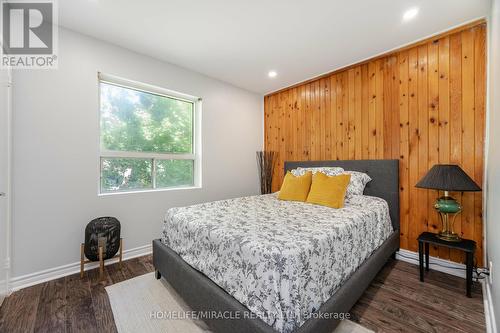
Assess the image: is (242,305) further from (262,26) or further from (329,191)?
(262,26)

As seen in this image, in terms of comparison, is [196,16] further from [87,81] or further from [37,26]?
[37,26]

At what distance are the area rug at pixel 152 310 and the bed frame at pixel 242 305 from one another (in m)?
0.12

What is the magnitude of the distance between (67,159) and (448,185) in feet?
12.2

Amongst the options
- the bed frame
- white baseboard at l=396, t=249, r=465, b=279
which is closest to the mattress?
the bed frame

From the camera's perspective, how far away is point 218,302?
130cm

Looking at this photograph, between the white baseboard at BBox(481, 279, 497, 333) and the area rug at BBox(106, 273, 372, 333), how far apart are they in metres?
0.80

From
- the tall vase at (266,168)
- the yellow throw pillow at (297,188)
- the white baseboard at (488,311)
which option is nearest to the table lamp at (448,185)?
the white baseboard at (488,311)

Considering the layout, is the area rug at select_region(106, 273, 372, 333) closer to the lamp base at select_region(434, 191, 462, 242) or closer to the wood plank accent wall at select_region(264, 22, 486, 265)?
the lamp base at select_region(434, 191, 462, 242)

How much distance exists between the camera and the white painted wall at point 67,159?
202 centimetres

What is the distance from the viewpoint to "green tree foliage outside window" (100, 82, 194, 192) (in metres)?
2.62

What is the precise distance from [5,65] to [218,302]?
264 centimetres

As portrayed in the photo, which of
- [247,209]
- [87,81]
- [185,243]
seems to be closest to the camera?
[185,243]

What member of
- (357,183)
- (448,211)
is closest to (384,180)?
(357,183)

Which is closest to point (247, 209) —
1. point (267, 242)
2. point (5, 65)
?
point (267, 242)
